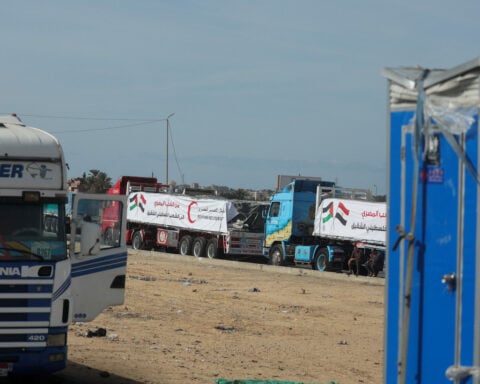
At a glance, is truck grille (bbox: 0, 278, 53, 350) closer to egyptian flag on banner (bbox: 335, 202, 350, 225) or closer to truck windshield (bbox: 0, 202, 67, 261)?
truck windshield (bbox: 0, 202, 67, 261)

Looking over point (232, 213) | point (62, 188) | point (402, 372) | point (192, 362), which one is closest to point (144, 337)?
point (192, 362)

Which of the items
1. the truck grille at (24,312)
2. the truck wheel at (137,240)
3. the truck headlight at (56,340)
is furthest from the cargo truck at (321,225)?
the truck grille at (24,312)

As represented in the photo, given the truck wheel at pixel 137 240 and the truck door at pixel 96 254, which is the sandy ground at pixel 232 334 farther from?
the truck wheel at pixel 137 240

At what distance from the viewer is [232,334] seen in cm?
1753

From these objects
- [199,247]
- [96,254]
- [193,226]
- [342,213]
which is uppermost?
[342,213]

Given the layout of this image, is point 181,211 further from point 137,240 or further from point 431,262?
point 431,262

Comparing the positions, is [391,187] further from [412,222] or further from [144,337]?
[144,337]

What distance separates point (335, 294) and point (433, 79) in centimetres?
1978

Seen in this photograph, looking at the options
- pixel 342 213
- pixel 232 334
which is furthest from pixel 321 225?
pixel 232 334

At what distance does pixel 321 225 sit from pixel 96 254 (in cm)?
2711

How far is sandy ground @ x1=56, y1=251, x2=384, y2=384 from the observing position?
13.4 m

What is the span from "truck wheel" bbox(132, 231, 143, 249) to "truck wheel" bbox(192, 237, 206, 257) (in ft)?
16.7

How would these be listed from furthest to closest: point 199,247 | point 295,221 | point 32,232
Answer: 1. point 199,247
2. point 295,221
3. point 32,232

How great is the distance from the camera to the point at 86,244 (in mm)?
11023
